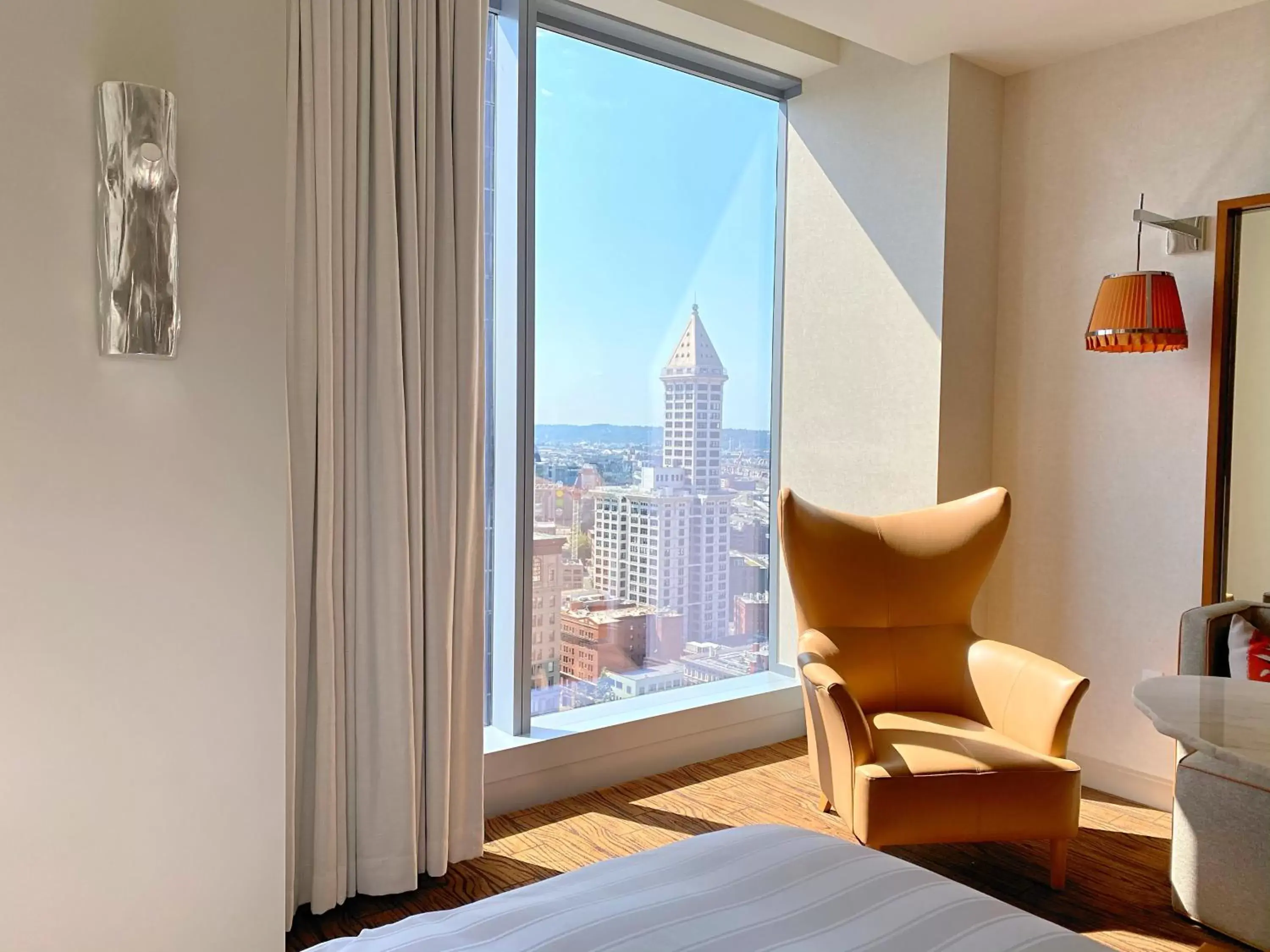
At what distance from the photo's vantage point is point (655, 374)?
12.2ft

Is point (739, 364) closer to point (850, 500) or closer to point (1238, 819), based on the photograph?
point (850, 500)

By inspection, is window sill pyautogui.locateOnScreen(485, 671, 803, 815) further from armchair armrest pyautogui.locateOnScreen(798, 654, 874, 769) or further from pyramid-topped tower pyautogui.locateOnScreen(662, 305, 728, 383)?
pyramid-topped tower pyautogui.locateOnScreen(662, 305, 728, 383)

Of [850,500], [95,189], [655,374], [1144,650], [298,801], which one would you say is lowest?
[298,801]

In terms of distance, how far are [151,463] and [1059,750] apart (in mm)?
2458

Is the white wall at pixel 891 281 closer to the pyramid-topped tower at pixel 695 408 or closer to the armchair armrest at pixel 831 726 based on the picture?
the pyramid-topped tower at pixel 695 408

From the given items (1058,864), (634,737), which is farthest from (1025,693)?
(634,737)

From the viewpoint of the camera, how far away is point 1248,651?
261cm

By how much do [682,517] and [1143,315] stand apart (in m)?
1.79

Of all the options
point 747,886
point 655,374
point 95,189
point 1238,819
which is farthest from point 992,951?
point 655,374

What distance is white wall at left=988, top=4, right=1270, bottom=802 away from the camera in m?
3.11

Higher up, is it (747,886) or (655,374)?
(655,374)

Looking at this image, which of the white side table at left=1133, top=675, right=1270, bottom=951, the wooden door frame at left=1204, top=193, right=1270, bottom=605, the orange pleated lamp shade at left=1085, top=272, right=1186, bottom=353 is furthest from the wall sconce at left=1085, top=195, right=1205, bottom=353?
the white side table at left=1133, top=675, right=1270, bottom=951

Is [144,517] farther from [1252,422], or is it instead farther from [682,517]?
[1252,422]

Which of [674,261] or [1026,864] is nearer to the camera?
[1026,864]
